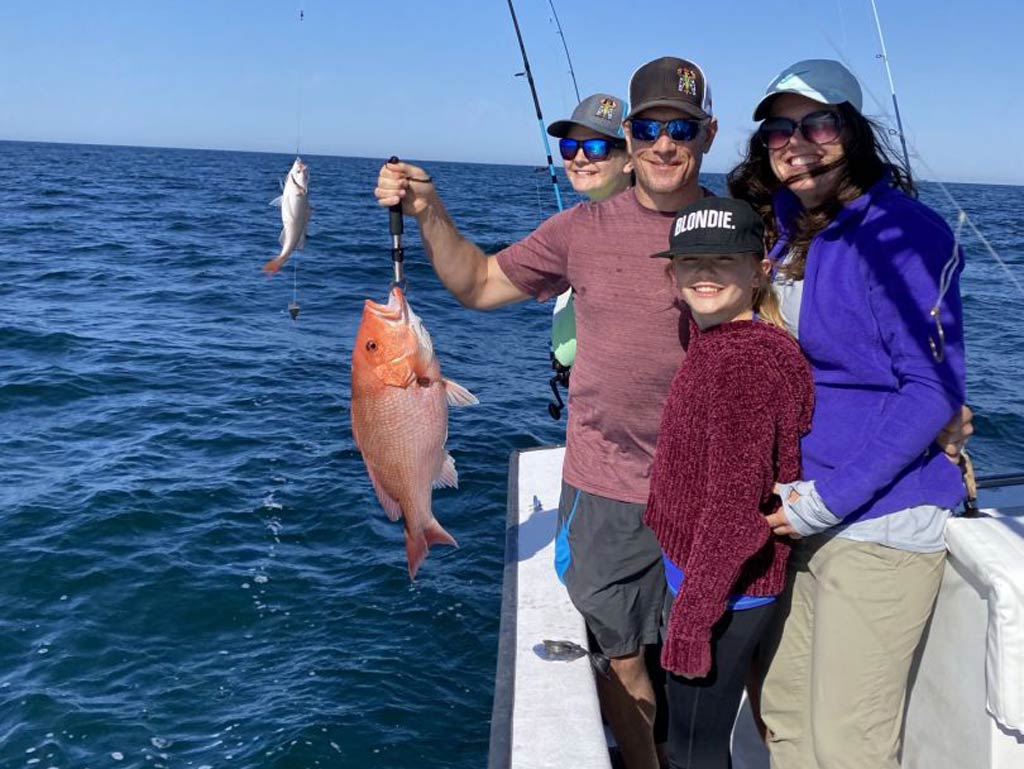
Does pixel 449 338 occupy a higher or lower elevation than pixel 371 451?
lower

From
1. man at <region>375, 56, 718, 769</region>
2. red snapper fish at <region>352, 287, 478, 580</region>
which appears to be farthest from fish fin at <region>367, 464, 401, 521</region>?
man at <region>375, 56, 718, 769</region>

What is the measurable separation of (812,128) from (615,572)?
1.50m

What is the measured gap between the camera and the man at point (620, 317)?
2.71 metres

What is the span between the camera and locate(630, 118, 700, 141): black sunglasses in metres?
2.66

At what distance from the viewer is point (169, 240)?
22469 mm

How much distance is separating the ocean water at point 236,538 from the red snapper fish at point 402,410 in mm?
2564

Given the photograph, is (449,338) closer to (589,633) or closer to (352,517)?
(352,517)

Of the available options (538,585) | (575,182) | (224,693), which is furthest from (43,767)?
(575,182)

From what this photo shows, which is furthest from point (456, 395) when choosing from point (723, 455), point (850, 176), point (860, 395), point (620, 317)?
point (850, 176)

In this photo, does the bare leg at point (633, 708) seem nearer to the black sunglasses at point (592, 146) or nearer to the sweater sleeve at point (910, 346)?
the sweater sleeve at point (910, 346)

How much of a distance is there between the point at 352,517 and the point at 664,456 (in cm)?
547

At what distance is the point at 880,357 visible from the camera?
2186 millimetres

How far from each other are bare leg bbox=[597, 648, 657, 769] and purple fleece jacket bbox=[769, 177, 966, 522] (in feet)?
3.75

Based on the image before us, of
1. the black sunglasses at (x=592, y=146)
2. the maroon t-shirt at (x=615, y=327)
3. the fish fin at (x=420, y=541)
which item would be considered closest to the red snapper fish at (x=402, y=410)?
the fish fin at (x=420, y=541)
